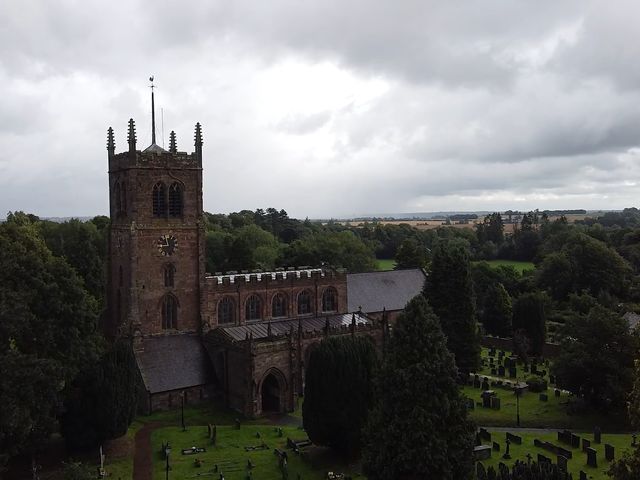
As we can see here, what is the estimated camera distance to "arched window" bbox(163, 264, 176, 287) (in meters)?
42.2

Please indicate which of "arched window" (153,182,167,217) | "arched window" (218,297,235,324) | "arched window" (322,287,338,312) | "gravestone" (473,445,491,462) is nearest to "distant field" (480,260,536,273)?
"arched window" (322,287,338,312)

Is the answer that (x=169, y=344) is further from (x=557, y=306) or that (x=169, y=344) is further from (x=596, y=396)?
(x=557, y=306)

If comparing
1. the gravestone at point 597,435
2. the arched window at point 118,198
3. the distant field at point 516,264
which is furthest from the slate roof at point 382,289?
the distant field at point 516,264

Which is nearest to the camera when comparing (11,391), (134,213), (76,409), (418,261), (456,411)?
(456,411)

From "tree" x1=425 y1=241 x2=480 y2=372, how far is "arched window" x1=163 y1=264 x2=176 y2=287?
791 inches

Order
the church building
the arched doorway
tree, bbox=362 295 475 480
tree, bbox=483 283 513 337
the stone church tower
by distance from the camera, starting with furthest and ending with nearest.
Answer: tree, bbox=483 283 513 337 < the stone church tower < the arched doorway < the church building < tree, bbox=362 295 475 480

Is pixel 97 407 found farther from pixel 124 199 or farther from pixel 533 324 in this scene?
pixel 533 324

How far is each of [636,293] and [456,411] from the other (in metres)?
63.0

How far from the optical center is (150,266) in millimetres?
41469

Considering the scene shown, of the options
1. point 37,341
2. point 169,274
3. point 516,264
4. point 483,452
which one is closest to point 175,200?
point 169,274

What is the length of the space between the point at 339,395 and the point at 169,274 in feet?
60.4

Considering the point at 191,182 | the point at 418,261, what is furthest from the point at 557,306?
the point at 191,182

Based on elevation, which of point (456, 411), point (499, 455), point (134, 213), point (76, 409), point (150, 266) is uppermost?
point (134, 213)

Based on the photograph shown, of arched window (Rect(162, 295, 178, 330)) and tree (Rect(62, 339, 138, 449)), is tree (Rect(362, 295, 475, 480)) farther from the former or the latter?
arched window (Rect(162, 295, 178, 330))
